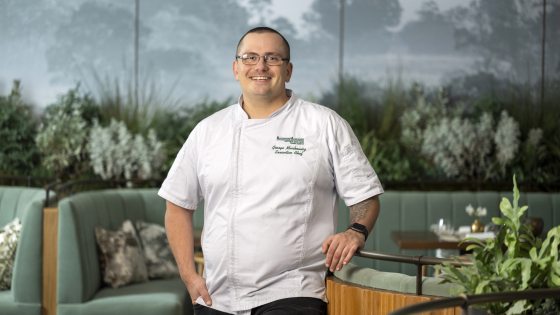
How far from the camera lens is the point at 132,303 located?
5473 millimetres

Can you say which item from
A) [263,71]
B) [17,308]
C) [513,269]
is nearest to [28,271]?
[17,308]

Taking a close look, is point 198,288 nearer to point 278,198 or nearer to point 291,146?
point 278,198

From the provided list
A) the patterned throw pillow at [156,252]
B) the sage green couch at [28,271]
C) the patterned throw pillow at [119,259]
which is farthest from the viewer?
the patterned throw pillow at [156,252]

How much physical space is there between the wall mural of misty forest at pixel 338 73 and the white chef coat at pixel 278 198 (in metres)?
4.99

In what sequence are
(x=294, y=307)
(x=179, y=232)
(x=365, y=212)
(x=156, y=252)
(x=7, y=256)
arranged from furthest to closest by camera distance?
(x=156, y=252) < (x=7, y=256) < (x=179, y=232) < (x=365, y=212) < (x=294, y=307)

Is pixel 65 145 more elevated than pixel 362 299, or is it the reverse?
pixel 65 145

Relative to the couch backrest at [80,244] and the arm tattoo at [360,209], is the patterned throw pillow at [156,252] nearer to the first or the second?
the couch backrest at [80,244]

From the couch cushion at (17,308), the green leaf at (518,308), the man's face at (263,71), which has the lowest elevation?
the couch cushion at (17,308)

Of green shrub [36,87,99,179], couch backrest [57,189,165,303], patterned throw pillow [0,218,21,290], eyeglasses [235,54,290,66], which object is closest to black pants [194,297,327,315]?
eyeglasses [235,54,290,66]

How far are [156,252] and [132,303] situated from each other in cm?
91

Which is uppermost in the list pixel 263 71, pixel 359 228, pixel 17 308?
pixel 263 71

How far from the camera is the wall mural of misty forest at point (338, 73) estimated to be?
26.0 ft

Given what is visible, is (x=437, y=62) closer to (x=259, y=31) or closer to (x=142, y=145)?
(x=142, y=145)

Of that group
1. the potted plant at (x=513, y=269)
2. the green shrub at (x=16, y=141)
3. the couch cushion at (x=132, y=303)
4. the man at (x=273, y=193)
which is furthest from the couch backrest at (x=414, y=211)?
the potted plant at (x=513, y=269)
